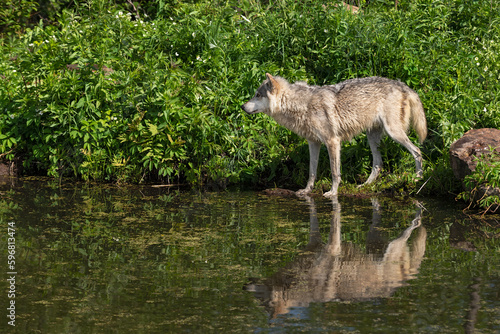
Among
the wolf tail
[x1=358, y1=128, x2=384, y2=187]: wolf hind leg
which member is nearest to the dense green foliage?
[x1=358, y1=128, x2=384, y2=187]: wolf hind leg

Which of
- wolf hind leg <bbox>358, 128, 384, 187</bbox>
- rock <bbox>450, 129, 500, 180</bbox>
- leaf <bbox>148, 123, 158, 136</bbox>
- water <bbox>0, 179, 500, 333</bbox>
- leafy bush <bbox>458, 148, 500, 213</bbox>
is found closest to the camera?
water <bbox>0, 179, 500, 333</bbox>

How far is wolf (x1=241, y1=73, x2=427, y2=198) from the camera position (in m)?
8.73

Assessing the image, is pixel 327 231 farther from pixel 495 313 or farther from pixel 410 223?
pixel 495 313

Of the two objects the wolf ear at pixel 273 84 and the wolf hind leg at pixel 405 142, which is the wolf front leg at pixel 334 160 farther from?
the wolf ear at pixel 273 84

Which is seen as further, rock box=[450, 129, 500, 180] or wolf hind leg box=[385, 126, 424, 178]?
wolf hind leg box=[385, 126, 424, 178]

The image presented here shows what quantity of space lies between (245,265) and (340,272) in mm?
844

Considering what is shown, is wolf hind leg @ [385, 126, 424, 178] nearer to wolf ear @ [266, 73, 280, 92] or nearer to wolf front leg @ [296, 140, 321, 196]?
wolf front leg @ [296, 140, 321, 196]

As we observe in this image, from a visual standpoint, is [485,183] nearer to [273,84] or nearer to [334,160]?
[334,160]

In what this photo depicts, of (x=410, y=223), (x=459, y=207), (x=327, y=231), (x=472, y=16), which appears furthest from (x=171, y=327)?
(x=472, y=16)

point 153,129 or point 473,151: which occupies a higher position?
point 153,129

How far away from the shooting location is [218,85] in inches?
390

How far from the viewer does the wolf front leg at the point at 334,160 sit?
8727 mm

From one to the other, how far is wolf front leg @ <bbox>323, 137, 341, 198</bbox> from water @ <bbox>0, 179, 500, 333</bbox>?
1.25 feet

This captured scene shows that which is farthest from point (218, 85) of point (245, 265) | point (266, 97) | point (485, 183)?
Result: point (245, 265)
